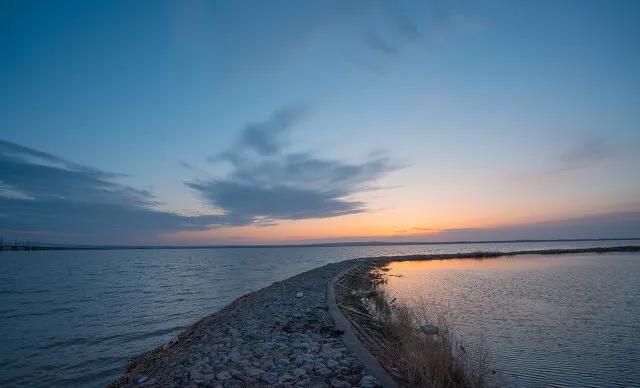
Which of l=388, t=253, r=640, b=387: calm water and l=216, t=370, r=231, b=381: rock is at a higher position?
l=216, t=370, r=231, b=381: rock

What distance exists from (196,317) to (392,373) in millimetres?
14746

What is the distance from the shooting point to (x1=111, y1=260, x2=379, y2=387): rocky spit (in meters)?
6.47

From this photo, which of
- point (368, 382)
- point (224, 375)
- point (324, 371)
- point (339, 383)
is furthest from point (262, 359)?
point (368, 382)

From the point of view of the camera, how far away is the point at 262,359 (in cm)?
769

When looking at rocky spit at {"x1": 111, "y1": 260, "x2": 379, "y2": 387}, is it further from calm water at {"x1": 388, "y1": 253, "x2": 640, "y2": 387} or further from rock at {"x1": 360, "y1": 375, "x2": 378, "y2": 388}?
calm water at {"x1": 388, "y1": 253, "x2": 640, "y2": 387}

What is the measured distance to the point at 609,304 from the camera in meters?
18.8

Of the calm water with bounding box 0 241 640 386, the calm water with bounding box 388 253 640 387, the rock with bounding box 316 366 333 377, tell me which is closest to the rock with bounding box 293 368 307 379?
the rock with bounding box 316 366 333 377

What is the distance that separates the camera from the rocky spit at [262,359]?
647 cm

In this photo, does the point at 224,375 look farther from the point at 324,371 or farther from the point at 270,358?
the point at 324,371

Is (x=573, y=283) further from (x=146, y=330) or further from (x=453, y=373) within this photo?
(x=146, y=330)

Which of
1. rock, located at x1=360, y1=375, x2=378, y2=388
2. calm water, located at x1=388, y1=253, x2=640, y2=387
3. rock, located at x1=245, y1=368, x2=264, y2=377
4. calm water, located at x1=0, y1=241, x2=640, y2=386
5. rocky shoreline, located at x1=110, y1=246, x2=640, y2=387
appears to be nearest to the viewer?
rock, located at x1=360, y1=375, x2=378, y2=388

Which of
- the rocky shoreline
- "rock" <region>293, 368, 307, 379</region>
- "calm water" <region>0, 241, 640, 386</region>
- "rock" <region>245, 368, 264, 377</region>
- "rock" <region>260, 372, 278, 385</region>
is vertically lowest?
"calm water" <region>0, 241, 640, 386</region>

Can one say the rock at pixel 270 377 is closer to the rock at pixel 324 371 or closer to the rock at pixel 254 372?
the rock at pixel 254 372

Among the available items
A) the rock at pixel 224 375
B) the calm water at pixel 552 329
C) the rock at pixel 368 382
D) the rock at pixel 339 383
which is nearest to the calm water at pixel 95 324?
the calm water at pixel 552 329
